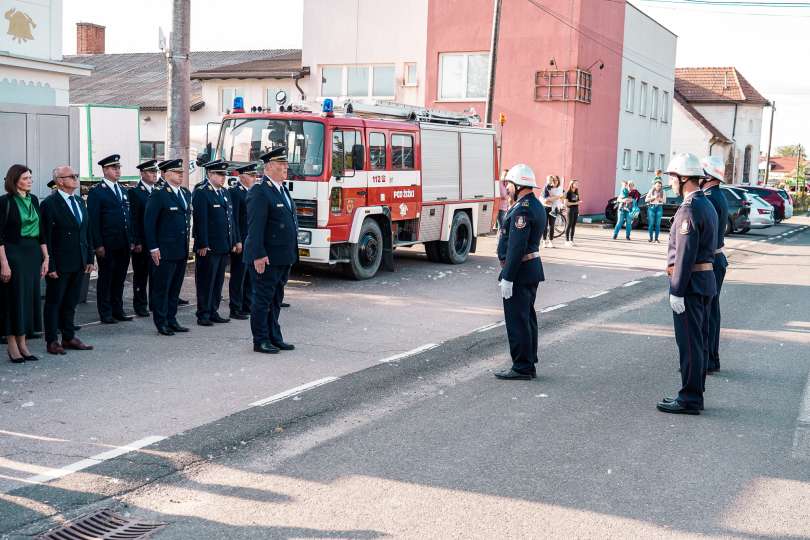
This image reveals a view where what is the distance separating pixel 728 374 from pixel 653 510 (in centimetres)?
418

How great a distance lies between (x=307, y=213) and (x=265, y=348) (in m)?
5.10

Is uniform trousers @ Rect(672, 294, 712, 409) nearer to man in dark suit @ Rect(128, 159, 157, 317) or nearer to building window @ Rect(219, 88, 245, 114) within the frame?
man in dark suit @ Rect(128, 159, 157, 317)

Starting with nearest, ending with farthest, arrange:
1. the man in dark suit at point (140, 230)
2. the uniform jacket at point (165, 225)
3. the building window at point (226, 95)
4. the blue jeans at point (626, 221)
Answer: the uniform jacket at point (165, 225) < the man in dark suit at point (140, 230) < the blue jeans at point (626, 221) < the building window at point (226, 95)

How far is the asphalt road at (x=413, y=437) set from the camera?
508 centimetres

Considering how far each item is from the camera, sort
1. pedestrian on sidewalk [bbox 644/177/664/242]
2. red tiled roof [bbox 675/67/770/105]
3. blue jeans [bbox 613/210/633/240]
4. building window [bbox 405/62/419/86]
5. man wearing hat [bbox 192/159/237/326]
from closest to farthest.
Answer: man wearing hat [bbox 192/159/237/326] < pedestrian on sidewalk [bbox 644/177/664/242] < blue jeans [bbox 613/210/633/240] < building window [bbox 405/62/419/86] < red tiled roof [bbox 675/67/770/105]

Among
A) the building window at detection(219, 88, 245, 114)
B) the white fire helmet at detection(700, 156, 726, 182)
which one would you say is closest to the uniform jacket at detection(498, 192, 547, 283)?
the white fire helmet at detection(700, 156, 726, 182)

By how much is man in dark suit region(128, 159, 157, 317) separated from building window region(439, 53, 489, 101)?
24.6m

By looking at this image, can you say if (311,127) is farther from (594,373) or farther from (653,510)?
(653,510)

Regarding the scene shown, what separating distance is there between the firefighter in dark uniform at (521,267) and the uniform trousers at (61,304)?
4.33 m

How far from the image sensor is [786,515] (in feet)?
17.0

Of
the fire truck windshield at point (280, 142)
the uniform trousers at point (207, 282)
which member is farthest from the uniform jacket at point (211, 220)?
the fire truck windshield at point (280, 142)

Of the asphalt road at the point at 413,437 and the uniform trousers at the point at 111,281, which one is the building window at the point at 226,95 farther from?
the asphalt road at the point at 413,437

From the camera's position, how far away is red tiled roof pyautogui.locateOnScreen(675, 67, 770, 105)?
68.4 metres

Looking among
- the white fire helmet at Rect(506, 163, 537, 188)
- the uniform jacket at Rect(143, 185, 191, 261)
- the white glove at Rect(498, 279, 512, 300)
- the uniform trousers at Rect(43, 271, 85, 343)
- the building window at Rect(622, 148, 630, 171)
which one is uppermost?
the building window at Rect(622, 148, 630, 171)
